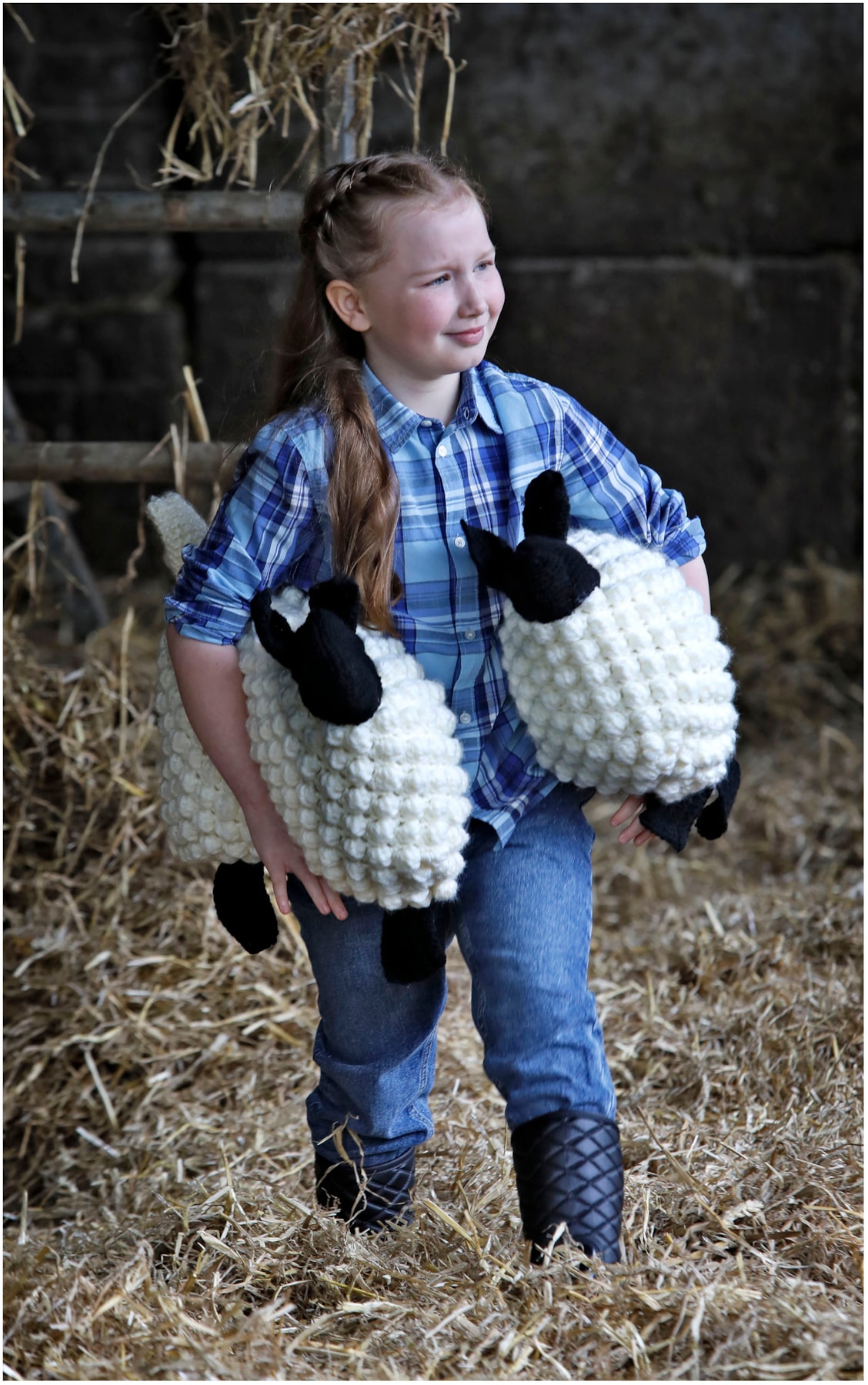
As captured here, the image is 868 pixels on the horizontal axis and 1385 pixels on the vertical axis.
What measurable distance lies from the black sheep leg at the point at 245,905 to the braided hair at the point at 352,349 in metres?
0.36

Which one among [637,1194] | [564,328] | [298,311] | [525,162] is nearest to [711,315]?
[564,328]

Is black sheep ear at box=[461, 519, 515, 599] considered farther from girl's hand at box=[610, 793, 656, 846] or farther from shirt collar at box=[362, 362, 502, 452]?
girl's hand at box=[610, 793, 656, 846]

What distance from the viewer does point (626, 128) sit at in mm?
3848

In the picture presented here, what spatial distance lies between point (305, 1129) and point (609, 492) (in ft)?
3.62

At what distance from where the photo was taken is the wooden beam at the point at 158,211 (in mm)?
2061

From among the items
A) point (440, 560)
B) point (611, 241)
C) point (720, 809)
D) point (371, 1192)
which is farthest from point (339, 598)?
point (611, 241)

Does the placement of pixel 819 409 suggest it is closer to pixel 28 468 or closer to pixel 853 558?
pixel 853 558

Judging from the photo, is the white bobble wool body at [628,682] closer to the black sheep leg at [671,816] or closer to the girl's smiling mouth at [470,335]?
the black sheep leg at [671,816]

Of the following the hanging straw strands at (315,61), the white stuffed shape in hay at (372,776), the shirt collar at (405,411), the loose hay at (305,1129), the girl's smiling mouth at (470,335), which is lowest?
the loose hay at (305,1129)

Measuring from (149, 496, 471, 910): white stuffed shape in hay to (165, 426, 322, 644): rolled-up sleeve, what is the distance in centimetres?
4

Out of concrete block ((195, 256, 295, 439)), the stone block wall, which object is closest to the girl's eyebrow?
concrete block ((195, 256, 295, 439))

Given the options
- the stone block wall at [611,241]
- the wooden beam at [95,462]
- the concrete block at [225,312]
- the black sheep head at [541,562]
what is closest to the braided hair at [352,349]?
the black sheep head at [541,562]

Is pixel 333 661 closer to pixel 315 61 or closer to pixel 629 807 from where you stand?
pixel 629 807

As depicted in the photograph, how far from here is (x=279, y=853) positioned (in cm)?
147
